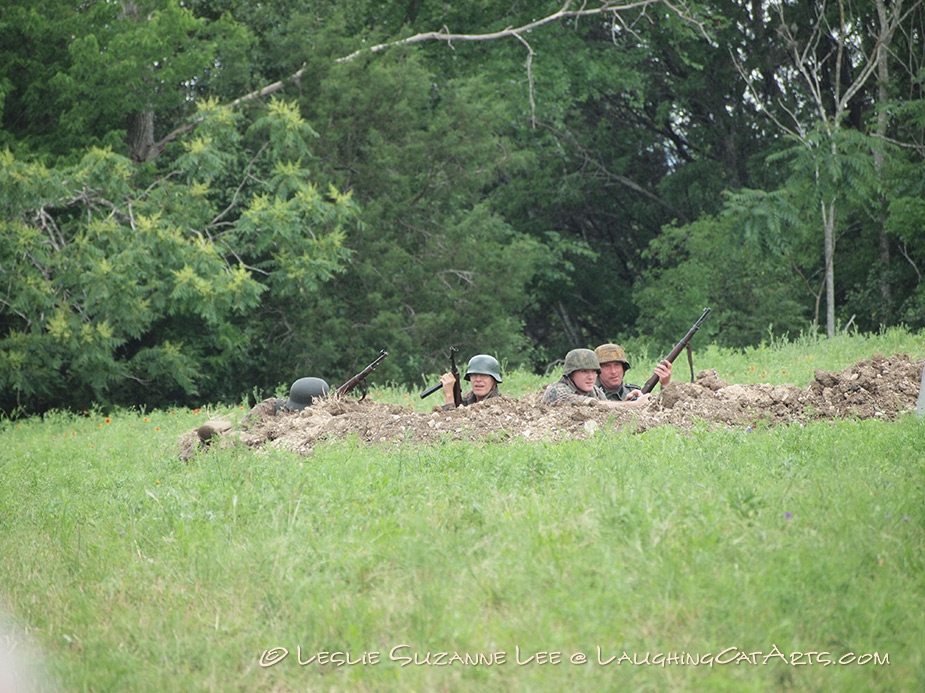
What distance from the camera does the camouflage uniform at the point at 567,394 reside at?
11.8 metres

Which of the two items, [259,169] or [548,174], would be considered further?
[548,174]

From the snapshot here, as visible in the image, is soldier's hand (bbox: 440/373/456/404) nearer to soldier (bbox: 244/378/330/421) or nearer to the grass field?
soldier (bbox: 244/378/330/421)

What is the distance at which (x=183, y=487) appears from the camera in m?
8.99

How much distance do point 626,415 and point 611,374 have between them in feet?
7.02

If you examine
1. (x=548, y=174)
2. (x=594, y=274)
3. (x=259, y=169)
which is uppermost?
(x=259, y=169)

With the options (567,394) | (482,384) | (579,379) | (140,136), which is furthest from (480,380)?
(140,136)

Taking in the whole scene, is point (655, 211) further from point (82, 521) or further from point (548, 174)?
point (82, 521)

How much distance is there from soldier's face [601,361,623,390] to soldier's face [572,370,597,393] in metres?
0.62

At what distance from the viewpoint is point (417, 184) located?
2928 cm

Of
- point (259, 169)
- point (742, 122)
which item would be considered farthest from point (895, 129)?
point (259, 169)

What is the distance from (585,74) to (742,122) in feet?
18.1

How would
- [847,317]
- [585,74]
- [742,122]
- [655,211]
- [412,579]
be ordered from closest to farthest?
[412,579], [847,317], [585,74], [742,122], [655,211]

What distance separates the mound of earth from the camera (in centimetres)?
1033

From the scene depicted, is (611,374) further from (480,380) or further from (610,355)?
(480,380)
